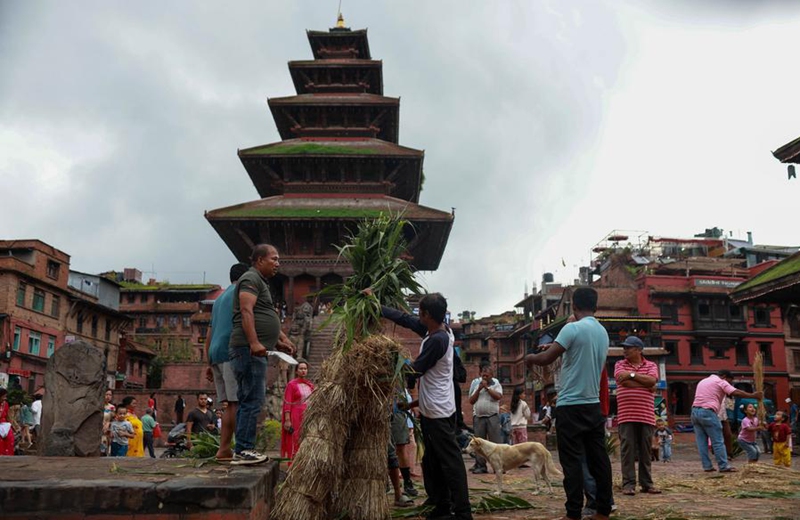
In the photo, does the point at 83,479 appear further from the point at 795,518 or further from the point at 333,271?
the point at 333,271

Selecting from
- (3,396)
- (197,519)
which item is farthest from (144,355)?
(197,519)

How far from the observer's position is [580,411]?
5.55 meters

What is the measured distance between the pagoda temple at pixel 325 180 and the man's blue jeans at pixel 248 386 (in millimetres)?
22434

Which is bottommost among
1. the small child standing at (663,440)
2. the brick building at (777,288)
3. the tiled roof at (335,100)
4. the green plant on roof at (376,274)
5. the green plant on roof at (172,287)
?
the small child standing at (663,440)

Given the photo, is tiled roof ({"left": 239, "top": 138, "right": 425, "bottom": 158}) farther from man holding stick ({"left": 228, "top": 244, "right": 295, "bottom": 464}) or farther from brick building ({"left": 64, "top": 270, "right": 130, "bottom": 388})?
man holding stick ({"left": 228, "top": 244, "right": 295, "bottom": 464})

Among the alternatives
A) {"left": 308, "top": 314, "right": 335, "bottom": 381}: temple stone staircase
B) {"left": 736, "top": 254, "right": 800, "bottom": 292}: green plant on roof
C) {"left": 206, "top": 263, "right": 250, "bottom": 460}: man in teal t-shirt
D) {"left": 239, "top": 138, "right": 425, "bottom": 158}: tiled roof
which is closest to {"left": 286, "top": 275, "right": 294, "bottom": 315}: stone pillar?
{"left": 308, "top": 314, "right": 335, "bottom": 381}: temple stone staircase

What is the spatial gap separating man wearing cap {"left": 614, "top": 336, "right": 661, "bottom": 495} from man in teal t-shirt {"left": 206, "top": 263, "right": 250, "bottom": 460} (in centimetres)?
436

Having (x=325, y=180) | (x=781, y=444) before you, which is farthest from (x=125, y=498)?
(x=325, y=180)

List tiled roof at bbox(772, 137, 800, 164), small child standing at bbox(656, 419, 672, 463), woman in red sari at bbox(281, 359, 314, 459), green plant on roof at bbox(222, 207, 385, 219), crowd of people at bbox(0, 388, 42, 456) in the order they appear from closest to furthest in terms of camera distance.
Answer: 1. woman in red sari at bbox(281, 359, 314, 459)
2. crowd of people at bbox(0, 388, 42, 456)
3. tiled roof at bbox(772, 137, 800, 164)
4. small child standing at bbox(656, 419, 672, 463)
5. green plant on roof at bbox(222, 207, 385, 219)

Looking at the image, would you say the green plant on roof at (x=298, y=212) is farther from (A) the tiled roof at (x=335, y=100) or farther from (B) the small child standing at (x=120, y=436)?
(B) the small child standing at (x=120, y=436)

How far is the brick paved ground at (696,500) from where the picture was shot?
562 cm

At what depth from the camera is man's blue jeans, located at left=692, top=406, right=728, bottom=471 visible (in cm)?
1008

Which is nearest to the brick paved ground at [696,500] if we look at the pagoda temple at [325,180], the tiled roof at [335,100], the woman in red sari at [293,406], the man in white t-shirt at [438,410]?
the man in white t-shirt at [438,410]

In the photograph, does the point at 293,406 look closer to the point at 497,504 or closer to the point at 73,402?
the point at 73,402
